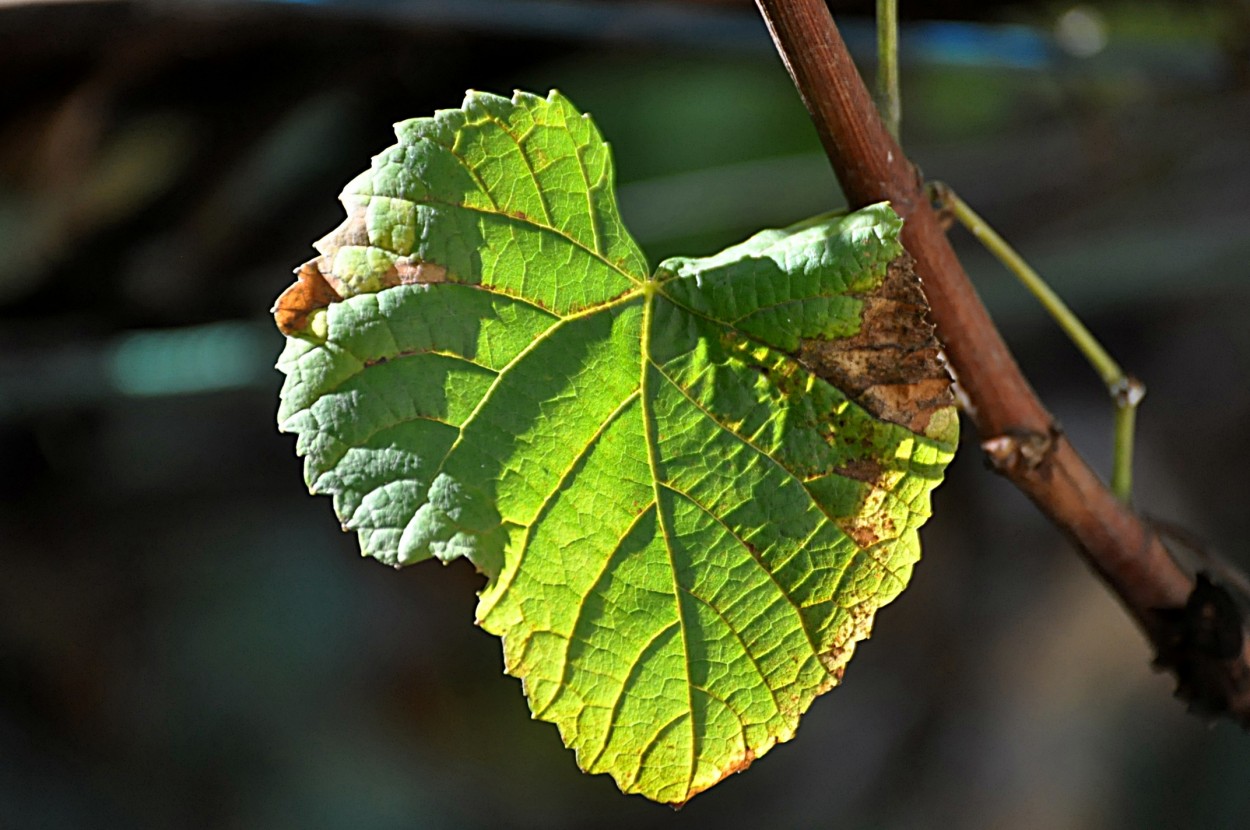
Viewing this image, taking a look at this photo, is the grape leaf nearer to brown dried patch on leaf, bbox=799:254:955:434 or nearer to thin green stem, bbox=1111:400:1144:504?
brown dried patch on leaf, bbox=799:254:955:434

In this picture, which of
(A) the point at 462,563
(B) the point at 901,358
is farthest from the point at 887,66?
(A) the point at 462,563

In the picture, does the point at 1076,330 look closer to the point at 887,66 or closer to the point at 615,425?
the point at 887,66

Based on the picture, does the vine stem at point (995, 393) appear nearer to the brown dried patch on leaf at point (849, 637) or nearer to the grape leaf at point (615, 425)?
the grape leaf at point (615, 425)

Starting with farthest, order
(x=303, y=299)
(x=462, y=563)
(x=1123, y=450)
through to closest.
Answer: (x=462, y=563)
(x=1123, y=450)
(x=303, y=299)

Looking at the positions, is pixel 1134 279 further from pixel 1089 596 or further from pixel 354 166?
pixel 354 166

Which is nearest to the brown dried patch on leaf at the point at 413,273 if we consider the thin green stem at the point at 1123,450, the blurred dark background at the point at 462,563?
the thin green stem at the point at 1123,450

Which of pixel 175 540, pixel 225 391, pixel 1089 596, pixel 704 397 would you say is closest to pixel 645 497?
pixel 704 397
